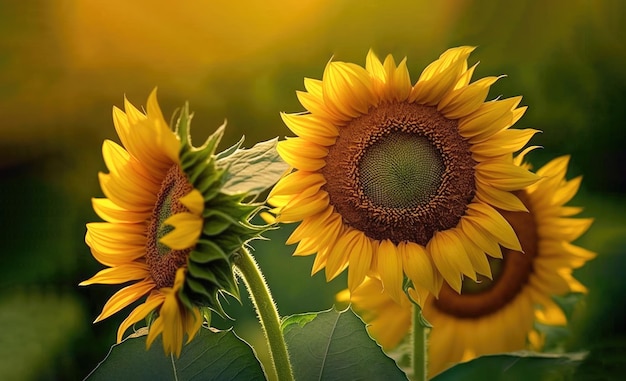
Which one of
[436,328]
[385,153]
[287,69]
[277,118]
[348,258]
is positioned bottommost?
[436,328]

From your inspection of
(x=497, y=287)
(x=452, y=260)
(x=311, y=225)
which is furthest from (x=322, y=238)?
(x=497, y=287)

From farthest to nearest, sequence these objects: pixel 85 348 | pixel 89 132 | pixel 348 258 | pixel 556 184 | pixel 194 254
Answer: pixel 89 132 < pixel 85 348 < pixel 556 184 < pixel 348 258 < pixel 194 254

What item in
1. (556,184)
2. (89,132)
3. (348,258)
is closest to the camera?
(348,258)

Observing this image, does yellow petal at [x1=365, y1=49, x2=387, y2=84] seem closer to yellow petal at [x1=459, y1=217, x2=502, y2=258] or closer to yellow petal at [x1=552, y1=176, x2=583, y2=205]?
yellow petal at [x1=459, y1=217, x2=502, y2=258]

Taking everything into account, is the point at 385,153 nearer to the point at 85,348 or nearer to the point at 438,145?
the point at 438,145

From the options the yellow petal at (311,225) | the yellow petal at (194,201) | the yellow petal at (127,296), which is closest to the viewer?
the yellow petal at (194,201)

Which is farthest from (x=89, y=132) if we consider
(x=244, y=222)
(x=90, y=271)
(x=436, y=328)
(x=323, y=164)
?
(x=244, y=222)

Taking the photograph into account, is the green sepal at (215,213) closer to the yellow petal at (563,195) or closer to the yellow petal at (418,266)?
the yellow petal at (418,266)

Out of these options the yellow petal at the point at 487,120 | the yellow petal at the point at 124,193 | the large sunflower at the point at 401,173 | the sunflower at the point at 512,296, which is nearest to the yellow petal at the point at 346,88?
the large sunflower at the point at 401,173
